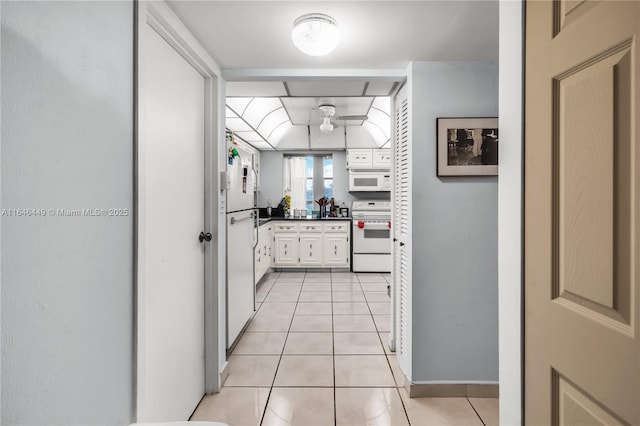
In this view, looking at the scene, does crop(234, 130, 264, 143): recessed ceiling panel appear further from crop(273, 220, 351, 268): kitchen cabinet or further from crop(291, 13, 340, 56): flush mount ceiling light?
crop(291, 13, 340, 56): flush mount ceiling light

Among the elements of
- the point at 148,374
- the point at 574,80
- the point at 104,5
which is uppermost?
the point at 104,5

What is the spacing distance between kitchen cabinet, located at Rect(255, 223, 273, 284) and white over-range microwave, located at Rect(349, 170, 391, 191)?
5.71ft

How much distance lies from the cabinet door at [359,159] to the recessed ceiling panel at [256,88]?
2721 mm

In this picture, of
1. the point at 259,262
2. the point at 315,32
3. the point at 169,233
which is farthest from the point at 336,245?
the point at 315,32

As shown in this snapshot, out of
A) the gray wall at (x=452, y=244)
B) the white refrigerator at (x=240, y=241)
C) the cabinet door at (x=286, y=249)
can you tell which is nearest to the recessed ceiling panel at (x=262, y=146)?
the cabinet door at (x=286, y=249)

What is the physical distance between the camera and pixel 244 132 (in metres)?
4.55

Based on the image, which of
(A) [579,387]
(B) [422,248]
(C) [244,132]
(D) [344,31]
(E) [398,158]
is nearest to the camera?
(A) [579,387]

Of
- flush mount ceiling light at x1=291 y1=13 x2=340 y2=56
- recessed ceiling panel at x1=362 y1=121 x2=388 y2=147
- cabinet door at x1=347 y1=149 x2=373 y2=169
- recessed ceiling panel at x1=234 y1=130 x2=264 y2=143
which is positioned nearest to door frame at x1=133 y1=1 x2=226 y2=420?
flush mount ceiling light at x1=291 y1=13 x2=340 y2=56

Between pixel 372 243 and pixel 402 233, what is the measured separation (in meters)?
3.05

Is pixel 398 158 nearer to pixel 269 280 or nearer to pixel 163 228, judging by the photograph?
pixel 163 228

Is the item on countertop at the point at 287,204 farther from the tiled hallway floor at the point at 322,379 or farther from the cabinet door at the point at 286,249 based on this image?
the tiled hallway floor at the point at 322,379

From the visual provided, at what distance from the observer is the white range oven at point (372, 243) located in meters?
5.38

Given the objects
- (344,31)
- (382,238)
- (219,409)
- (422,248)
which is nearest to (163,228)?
(219,409)

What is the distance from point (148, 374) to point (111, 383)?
0.39 meters
